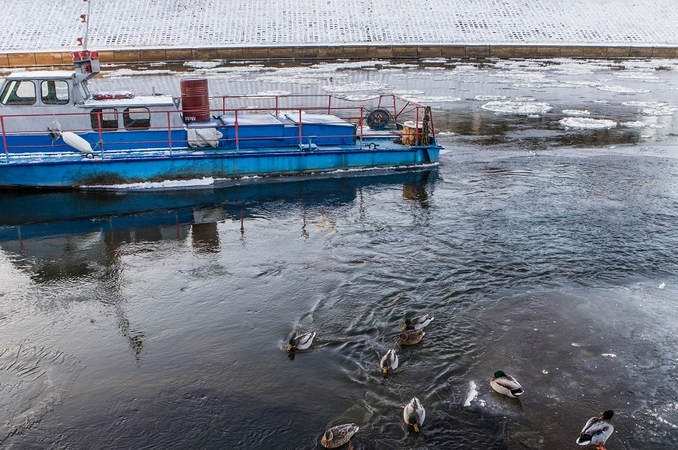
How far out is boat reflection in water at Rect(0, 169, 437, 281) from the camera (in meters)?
12.3

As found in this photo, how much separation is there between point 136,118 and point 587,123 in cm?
1810

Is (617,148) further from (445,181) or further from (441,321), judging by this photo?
(441,321)

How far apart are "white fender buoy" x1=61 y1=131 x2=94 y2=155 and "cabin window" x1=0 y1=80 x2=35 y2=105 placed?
4.86ft

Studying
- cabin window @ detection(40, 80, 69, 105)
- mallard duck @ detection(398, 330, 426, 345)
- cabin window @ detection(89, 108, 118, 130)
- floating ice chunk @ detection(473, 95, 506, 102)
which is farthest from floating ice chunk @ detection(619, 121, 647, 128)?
cabin window @ detection(40, 80, 69, 105)

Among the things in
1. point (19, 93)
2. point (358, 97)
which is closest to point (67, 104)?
point (19, 93)

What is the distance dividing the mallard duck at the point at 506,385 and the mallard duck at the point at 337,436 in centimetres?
192

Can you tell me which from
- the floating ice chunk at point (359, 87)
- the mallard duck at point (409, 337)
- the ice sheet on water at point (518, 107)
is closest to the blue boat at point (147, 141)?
the mallard duck at point (409, 337)

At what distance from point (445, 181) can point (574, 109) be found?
50.5 feet

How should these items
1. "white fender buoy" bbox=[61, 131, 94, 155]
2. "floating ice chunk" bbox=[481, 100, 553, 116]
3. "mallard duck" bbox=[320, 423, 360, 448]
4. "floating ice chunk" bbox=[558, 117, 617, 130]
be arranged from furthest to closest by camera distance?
"floating ice chunk" bbox=[481, 100, 553, 116], "floating ice chunk" bbox=[558, 117, 617, 130], "white fender buoy" bbox=[61, 131, 94, 155], "mallard duck" bbox=[320, 423, 360, 448]

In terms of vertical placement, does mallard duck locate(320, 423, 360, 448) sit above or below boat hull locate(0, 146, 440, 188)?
below

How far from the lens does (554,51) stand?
2203 inches

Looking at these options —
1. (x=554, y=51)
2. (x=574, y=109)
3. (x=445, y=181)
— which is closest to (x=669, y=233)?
(x=445, y=181)

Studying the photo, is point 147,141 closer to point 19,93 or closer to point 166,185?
point 166,185

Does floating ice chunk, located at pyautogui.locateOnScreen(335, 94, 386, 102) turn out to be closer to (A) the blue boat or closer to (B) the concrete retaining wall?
(A) the blue boat
